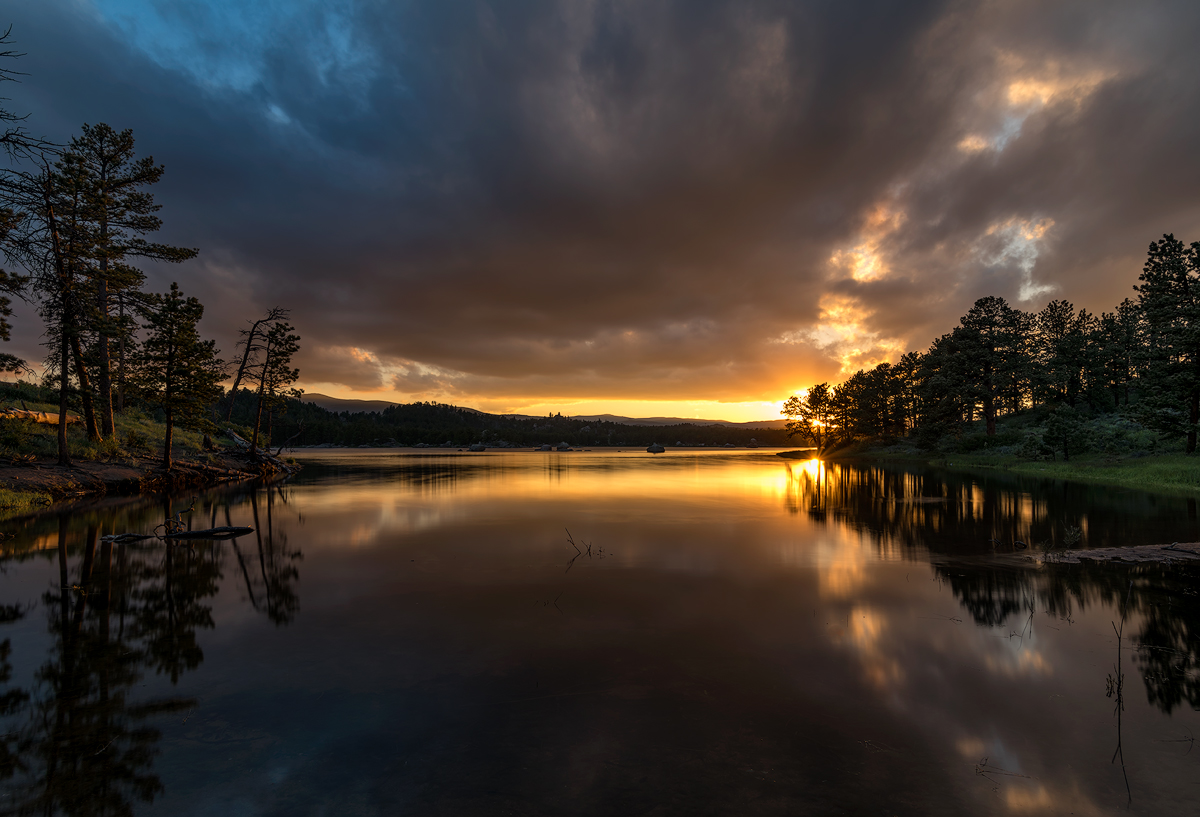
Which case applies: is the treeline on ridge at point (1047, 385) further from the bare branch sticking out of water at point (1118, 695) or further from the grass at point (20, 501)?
the grass at point (20, 501)

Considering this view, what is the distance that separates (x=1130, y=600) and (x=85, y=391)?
42.7 m

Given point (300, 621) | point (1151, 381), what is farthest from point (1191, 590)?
point (1151, 381)

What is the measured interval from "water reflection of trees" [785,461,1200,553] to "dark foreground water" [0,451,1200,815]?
90 centimetres

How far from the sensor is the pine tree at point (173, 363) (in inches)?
1179

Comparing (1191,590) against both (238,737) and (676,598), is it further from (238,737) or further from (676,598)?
(238,737)

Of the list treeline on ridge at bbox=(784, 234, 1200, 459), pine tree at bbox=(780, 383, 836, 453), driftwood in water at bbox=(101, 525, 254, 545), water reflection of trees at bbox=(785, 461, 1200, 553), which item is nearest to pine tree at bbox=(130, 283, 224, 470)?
driftwood in water at bbox=(101, 525, 254, 545)

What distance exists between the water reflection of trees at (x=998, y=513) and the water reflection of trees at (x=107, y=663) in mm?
16958

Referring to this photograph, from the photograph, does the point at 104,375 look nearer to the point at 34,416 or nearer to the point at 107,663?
the point at 34,416

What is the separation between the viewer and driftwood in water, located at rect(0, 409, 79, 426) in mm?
26591

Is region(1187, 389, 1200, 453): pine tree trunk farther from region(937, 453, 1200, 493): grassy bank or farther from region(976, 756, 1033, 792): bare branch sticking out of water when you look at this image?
region(976, 756, 1033, 792): bare branch sticking out of water

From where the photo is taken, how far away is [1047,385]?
65.1 m

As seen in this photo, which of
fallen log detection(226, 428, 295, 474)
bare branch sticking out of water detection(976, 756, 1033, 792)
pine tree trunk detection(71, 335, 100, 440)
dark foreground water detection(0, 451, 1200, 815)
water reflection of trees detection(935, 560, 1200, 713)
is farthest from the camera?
fallen log detection(226, 428, 295, 474)

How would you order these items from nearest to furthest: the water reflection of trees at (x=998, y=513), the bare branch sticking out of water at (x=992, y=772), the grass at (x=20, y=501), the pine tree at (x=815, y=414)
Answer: the bare branch sticking out of water at (x=992, y=772) < the water reflection of trees at (x=998, y=513) < the grass at (x=20, y=501) < the pine tree at (x=815, y=414)

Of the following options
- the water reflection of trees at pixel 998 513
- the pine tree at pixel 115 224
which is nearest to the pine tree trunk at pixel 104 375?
the pine tree at pixel 115 224
